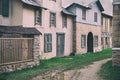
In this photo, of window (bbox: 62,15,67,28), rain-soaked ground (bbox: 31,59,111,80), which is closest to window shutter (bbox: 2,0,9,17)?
rain-soaked ground (bbox: 31,59,111,80)

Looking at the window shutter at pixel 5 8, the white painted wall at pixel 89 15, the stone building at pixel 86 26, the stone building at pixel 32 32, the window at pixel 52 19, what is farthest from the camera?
the white painted wall at pixel 89 15

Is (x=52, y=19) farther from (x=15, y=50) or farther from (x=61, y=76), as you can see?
(x=61, y=76)

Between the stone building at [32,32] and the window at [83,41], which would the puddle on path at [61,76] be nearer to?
the stone building at [32,32]

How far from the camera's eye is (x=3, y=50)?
50.2ft

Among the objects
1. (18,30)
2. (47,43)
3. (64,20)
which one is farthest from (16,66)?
(64,20)

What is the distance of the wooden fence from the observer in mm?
15327

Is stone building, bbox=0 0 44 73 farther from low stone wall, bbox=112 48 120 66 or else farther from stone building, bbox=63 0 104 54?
stone building, bbox=63 0 104 54

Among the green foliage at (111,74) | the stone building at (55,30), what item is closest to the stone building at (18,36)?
the stone building at (55,30)

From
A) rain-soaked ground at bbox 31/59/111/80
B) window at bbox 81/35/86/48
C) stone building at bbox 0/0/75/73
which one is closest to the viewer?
rain-soaked ground at bbox 31/59/111/80

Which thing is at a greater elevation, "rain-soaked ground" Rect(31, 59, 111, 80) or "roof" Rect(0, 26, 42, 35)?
"roof" Rect(0, 26, 42, 35)

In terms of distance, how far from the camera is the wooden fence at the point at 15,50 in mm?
15327

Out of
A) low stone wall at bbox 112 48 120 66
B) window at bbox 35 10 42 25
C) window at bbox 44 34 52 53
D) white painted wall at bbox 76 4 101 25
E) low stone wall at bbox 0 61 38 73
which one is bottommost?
low stone wall at bbox 0 61 38 73

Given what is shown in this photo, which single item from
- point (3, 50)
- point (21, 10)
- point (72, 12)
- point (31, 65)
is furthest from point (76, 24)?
point (3, 50)

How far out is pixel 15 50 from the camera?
1625 cm
